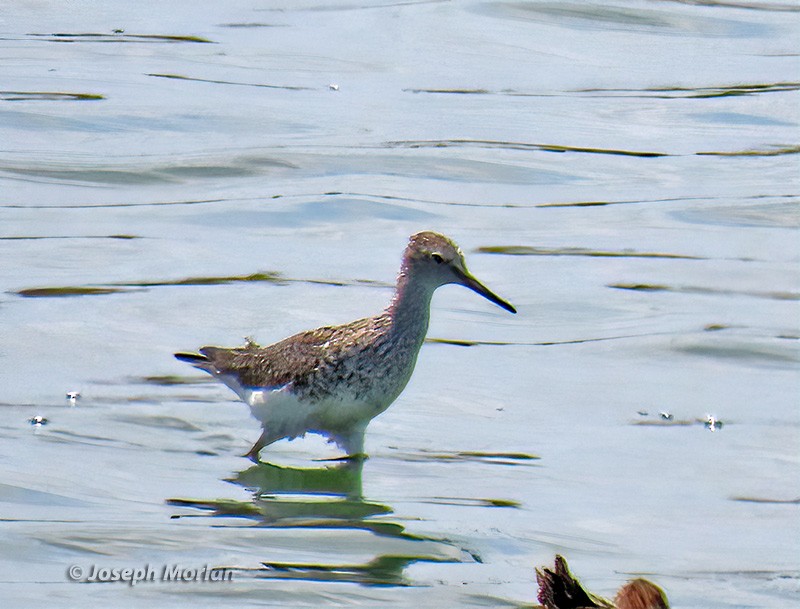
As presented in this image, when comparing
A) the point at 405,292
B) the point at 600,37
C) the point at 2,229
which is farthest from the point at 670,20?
the point at 405,292

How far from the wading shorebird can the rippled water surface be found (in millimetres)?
267

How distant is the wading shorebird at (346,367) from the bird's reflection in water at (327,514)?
209 millimetres

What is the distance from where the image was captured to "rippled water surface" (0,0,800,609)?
26.1ft

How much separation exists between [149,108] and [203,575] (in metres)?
9.76

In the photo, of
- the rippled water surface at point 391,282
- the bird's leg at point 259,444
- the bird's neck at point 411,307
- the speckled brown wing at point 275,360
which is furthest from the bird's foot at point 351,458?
the bird's neck at point 411,307

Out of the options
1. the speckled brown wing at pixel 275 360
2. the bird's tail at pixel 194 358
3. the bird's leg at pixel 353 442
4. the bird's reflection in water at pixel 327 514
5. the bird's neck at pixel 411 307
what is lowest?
the bird's reflection in water at pixel 327 514

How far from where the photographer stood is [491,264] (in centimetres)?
1291

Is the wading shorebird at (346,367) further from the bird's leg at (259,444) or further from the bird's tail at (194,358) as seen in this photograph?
the bird's tail at (194,358)

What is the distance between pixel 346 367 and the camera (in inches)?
351

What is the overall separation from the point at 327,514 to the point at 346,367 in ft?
3.01

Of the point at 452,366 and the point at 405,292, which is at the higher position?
the point at 405,292

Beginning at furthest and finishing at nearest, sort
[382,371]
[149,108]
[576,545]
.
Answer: [149,108] → [382,371] → [576,545]

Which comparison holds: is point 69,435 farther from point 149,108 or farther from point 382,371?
point 149,108

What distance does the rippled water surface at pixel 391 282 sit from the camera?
7957 millimetres
